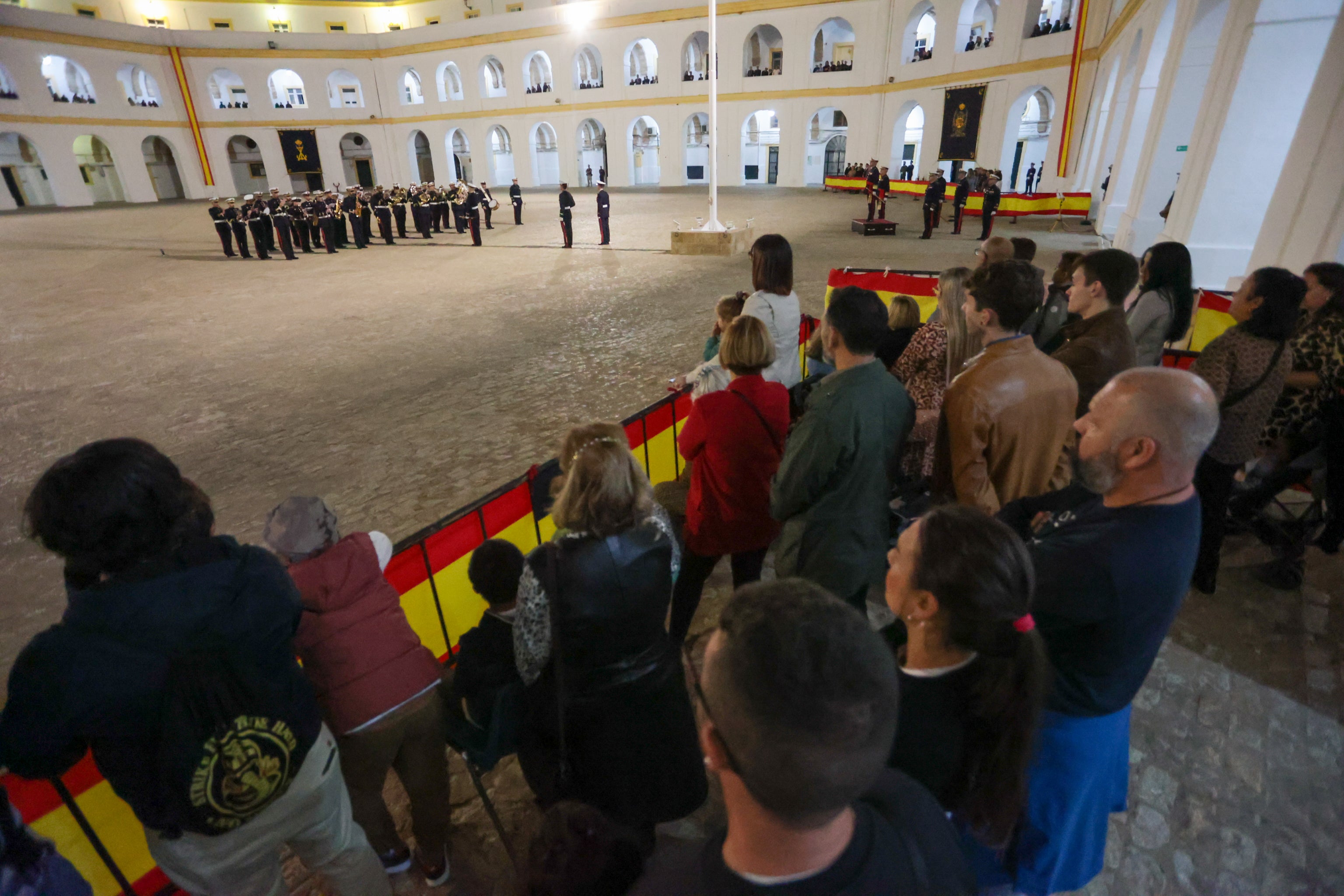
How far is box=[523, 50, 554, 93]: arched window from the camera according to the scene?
3462cm

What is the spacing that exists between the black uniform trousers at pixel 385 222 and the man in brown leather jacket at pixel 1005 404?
17996mm

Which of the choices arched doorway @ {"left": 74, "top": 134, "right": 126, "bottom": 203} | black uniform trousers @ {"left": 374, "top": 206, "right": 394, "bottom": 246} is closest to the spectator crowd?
black uniform trousers @ {"left": 374, "top": 206, "right": 394, "bottom": 246}

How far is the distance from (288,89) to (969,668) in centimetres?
4908

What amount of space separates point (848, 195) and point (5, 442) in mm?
27592

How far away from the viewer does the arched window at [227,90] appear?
34172mm

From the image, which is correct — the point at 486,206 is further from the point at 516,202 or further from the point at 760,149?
the point at 760,149

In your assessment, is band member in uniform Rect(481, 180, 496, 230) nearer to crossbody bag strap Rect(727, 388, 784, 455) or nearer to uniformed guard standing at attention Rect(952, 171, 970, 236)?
uniformed guard standing at attention Rect(952, 171, 970, 236)

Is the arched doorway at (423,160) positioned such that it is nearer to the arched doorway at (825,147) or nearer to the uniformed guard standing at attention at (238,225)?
the arched doorway at (825,147)

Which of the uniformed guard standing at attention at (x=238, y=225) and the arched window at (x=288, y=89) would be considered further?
the arched window at (x=288, y=89)

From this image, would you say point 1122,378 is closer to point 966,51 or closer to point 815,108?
point 966,51

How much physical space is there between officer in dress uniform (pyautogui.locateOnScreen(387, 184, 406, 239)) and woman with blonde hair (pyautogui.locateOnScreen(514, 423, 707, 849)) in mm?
18830

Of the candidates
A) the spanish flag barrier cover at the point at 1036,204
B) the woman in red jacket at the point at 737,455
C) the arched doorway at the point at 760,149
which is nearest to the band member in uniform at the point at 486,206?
the spanish flag barrier cover at the point at 1036,204

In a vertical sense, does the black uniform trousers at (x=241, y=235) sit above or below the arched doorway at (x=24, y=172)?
below

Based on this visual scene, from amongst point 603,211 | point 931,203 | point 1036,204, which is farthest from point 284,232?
point 1036,204
